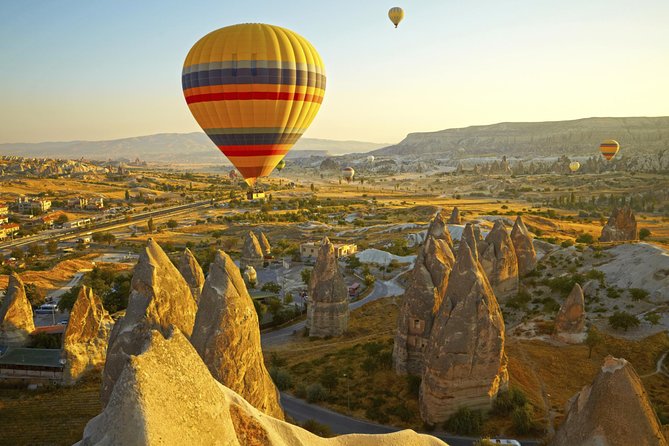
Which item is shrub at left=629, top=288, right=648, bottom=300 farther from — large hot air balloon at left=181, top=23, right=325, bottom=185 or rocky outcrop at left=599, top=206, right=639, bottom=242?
large hot air balloon at left=181, top=23, right=325, bottom=185

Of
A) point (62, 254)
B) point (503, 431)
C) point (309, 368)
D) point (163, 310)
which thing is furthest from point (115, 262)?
point (503, 431)

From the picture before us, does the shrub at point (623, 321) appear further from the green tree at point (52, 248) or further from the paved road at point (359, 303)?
the green tree at point (52, 248)

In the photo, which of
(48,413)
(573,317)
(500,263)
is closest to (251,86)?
(500,263)

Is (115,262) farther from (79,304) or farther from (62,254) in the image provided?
(79,304)

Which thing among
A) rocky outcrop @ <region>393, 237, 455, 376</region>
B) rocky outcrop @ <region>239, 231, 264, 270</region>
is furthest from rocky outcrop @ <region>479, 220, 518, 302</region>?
rocky outcrop @ <region>239, 231, 264, 270</region>

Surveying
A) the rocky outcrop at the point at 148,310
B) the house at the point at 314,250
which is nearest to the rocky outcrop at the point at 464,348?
the rocky outcrop at the point at 148,310
